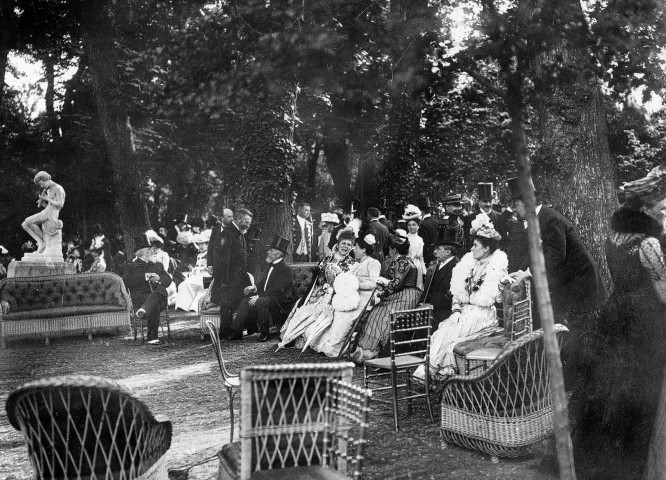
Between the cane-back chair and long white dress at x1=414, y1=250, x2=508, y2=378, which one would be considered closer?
the cane-back chair

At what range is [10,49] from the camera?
1875cm

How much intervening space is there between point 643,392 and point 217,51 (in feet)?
10.7

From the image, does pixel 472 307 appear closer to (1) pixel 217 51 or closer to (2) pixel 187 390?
(2) pixel 187 390

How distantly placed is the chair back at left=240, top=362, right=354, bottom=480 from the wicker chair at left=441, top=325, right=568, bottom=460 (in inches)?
69.7

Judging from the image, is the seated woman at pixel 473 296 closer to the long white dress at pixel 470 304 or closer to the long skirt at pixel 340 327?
the long white dress at pixel 470 304

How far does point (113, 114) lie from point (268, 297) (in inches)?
299

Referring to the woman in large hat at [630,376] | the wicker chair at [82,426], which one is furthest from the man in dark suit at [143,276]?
the woman in large hat at [630,376]

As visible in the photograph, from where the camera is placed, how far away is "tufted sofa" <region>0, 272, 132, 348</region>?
1177cm

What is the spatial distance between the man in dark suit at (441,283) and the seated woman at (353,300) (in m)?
1.31

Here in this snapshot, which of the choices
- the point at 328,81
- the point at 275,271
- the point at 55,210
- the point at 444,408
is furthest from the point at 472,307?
the point at 55,210

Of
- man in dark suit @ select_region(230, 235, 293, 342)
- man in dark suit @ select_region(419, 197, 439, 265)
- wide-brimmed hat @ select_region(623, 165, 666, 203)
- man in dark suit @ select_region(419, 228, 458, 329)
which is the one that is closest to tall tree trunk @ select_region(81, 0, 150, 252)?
man in dark suit @ select_region(230, 235, 293, 342)

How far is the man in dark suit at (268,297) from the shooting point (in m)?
11.1

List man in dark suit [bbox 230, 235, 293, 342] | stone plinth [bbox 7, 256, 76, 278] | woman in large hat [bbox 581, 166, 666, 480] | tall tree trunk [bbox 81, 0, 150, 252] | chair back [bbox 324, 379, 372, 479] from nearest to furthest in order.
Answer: chair back [bbox 324, 379, 372, 479] < woman in large hat [bbox 581, 166, 666, 480] < man in dark suit [bbox 230, 235, 293, 342] < stone plinth [bbox 7, 256, 76, 278] < tall tree trunk [bbox 81, 0, 150, 252]

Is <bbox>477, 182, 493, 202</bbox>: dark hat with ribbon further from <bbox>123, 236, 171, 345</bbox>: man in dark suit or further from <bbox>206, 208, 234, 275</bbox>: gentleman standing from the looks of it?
<bbox>123, 236, 171, 345</bbox>: man in dark suit
